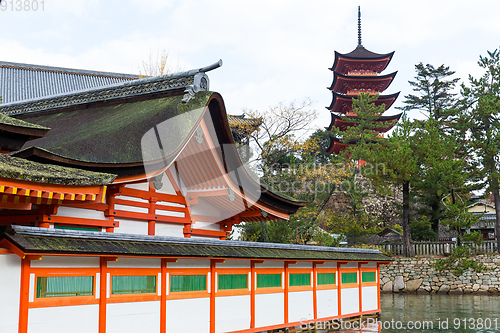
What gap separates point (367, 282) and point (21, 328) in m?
11.6

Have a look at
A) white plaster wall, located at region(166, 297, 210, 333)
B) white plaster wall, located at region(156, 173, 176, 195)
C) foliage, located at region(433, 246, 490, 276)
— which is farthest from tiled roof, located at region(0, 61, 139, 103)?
foliage, located at region(433, 246, 490, 276)

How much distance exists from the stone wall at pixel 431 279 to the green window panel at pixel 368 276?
17222 mm

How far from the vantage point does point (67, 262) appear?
787 cm

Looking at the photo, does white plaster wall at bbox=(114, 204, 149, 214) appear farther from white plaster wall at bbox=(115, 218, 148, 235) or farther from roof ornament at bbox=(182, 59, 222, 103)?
roof ornament at bbox=(182, 59, 222, 103)

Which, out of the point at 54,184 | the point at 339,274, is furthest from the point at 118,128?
the point at 339,274

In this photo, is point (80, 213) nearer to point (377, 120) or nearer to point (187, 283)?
point (187, 283)

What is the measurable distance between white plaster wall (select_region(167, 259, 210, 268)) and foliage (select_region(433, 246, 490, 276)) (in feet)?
78.2

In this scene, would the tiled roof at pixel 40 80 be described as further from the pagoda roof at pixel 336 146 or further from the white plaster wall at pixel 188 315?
the white plaster wall at pixel 188 315

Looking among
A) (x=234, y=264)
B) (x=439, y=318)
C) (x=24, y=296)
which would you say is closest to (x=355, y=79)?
(x=439, y=318)

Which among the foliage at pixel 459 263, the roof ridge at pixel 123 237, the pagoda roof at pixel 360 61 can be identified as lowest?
the foliage at pixel 459 263

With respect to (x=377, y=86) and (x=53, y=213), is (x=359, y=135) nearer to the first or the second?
(x=377, y=86)

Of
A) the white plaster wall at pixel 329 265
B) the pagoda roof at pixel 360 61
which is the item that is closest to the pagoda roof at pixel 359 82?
the pagoda roof at pixel 360 61

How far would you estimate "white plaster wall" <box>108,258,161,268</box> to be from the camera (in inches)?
340

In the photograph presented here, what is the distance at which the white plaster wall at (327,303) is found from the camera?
13.7 m
